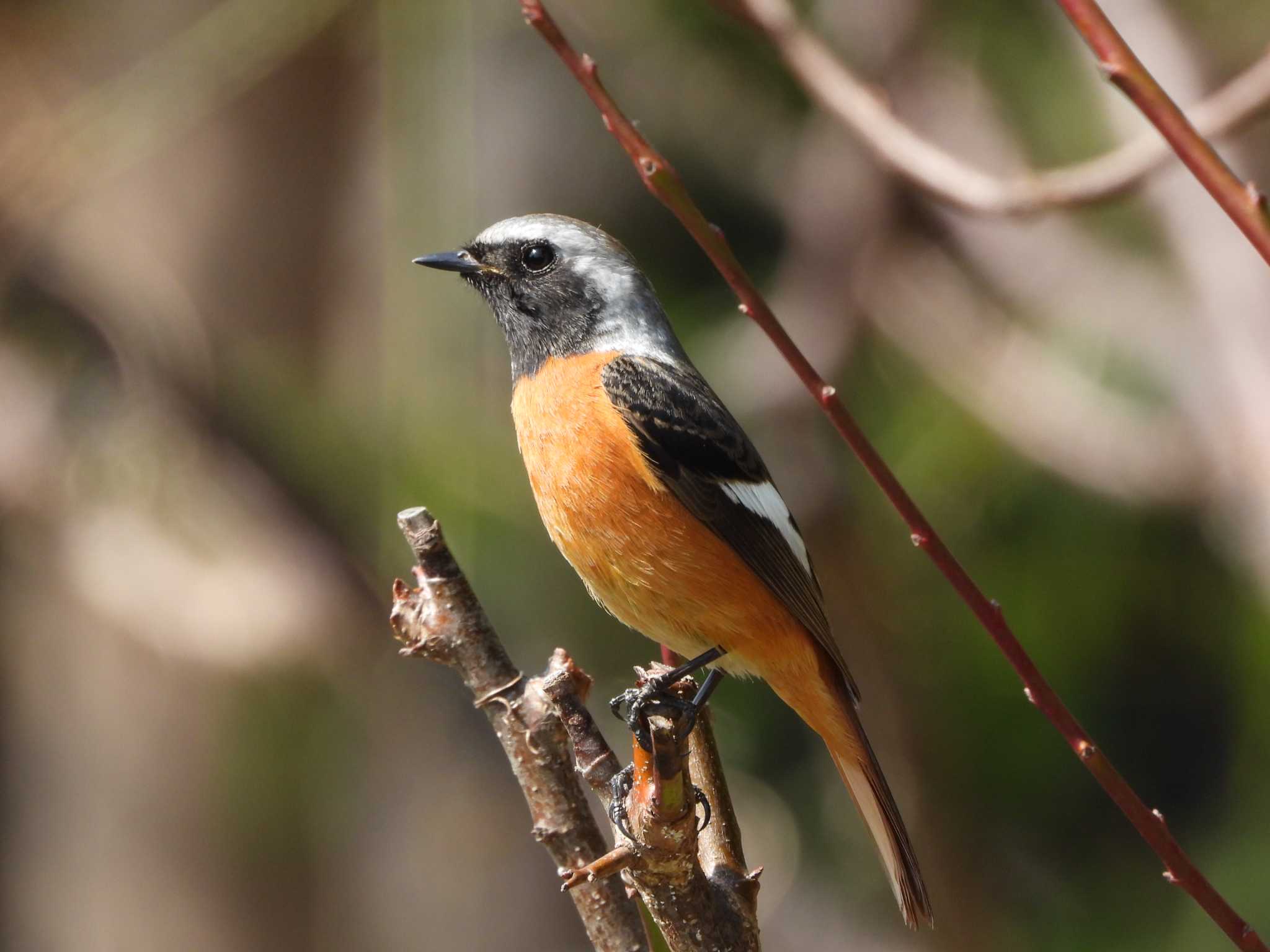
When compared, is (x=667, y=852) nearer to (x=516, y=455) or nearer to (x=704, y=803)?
(x=704, y=803)

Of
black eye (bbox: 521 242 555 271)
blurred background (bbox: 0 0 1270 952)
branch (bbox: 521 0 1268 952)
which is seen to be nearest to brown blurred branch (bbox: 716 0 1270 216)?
black eye (bbox: 521 242 555 271)

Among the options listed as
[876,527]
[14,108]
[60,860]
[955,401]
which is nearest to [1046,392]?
[955,401]

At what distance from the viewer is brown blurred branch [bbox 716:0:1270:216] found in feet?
10.5

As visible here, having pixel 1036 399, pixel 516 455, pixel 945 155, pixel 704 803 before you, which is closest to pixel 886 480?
pixel 704 803

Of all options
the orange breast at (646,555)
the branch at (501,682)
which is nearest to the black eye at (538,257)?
the orange breast at (646,555)

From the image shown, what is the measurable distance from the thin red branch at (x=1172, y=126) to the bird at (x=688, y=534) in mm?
1595

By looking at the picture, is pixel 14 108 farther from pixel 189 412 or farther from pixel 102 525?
pixel 102 525

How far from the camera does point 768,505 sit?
3.07 m

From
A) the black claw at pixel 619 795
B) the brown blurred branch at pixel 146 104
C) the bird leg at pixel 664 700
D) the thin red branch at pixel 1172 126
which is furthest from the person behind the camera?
the brown blurred branch at pixel 146 104

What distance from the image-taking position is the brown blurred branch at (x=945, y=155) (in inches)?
126

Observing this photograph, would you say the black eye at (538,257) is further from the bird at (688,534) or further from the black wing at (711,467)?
the black wing at (711,467)

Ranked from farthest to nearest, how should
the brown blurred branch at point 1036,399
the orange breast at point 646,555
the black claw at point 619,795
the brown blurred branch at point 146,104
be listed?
the brown blurred branch at point 1036,399 → the brown blurred branch at point 146,104 → the orange breast at point 646,555 → the black claw at point 619,795

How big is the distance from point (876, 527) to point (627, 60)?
248cm

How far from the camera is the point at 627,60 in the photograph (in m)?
6.10
